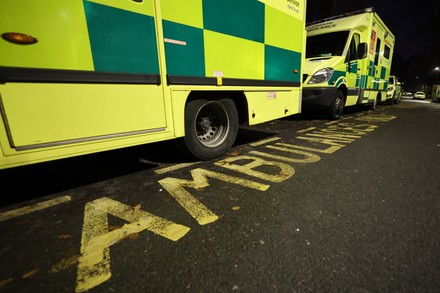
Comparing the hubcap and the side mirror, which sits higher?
the side mirror

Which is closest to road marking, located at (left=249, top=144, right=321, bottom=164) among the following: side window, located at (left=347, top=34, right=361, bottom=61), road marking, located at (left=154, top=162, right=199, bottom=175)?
road marking, located at (left=154, top=162, right=199, bottom=175)

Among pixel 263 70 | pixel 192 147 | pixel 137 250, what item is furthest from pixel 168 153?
pixel 137 250

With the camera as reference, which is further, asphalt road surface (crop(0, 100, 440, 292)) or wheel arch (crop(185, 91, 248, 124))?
wheel arch (crop(185, 91, 248, 124))

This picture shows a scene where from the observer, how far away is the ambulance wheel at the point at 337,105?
679cm

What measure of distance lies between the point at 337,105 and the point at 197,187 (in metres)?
6.34

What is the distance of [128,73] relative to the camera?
90.8 inches

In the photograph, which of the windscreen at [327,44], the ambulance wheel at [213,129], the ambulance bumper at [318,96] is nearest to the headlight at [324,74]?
the ambulance bumper at [318,96]

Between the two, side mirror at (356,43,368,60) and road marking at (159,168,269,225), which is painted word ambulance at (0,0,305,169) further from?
side mirror at (356,43,368,60)

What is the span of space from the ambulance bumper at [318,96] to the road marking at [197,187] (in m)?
4.79

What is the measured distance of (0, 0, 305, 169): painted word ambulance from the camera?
5.84 feet

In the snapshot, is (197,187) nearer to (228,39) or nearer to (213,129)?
(213,129)

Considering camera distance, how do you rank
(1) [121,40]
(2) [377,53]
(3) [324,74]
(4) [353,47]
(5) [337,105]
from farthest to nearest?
(2) [377,53] < (5) [337,105] < (4) [353,47] < (3) [324,74] < (1) [121,40]

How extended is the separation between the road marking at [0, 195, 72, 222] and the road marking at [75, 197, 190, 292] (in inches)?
14.0

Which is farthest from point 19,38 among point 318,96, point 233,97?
point 318,96
